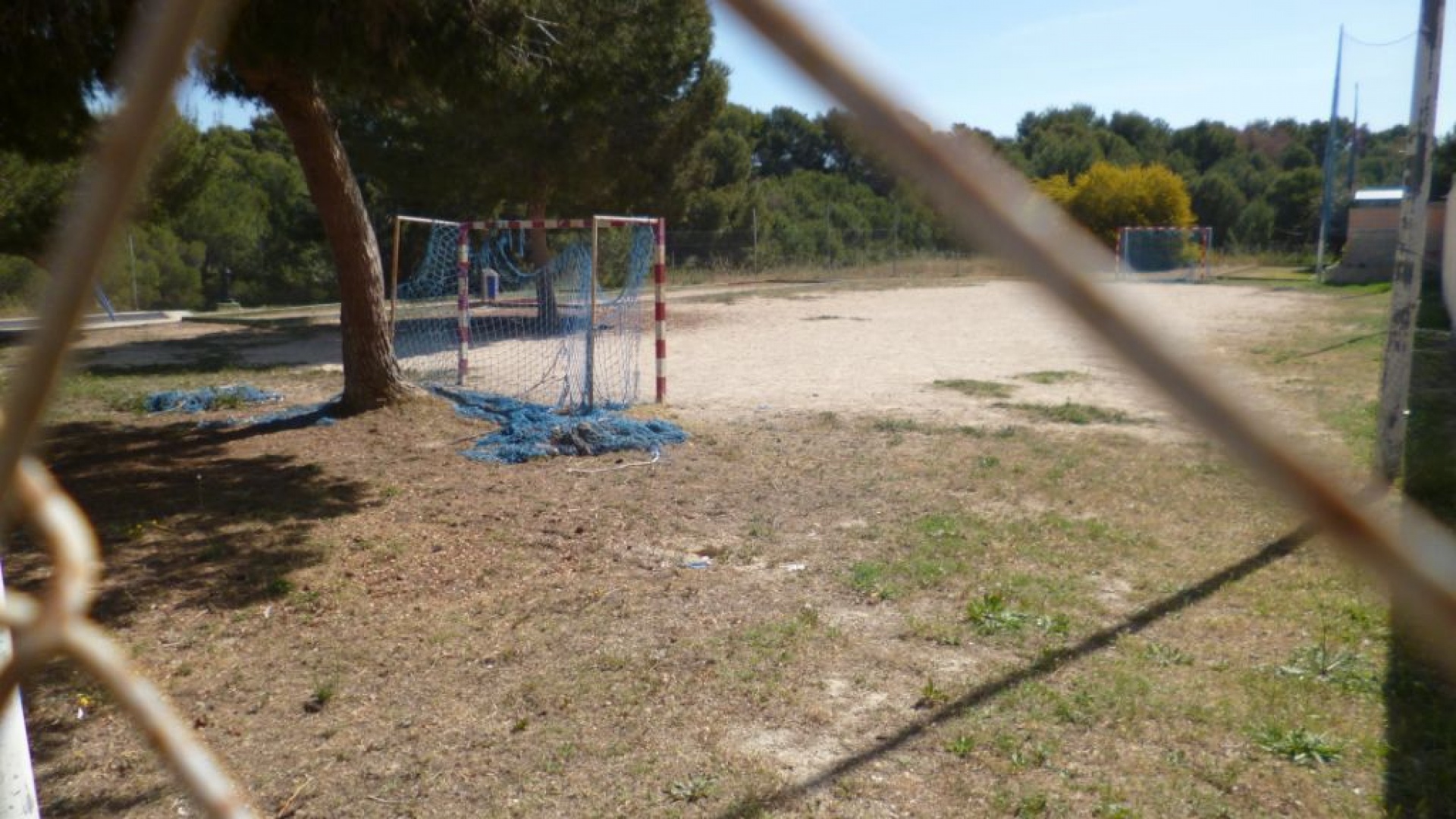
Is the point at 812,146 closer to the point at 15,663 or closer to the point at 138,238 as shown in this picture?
the point at 138,238

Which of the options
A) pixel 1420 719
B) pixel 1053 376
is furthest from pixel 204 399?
pixel 1420 719

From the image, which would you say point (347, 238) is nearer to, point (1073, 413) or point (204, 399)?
point (204, 399)

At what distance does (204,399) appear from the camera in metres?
9.91

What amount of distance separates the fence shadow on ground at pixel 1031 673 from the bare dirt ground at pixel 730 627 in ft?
0.05

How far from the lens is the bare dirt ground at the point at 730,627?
313 centimetres

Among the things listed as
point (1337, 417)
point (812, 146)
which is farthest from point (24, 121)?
point (812, 146)

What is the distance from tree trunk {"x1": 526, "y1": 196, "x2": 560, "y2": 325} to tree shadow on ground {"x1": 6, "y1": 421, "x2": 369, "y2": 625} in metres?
6.73

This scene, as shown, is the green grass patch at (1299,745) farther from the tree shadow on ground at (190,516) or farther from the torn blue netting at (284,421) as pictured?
the torn blue netting at (284,421)

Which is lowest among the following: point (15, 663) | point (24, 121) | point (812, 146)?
point (15, 663)

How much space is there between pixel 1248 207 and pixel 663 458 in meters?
37.3

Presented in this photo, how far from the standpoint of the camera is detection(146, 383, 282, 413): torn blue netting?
9.72m

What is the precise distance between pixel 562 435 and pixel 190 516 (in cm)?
253

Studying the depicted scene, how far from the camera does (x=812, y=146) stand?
40.3 metres

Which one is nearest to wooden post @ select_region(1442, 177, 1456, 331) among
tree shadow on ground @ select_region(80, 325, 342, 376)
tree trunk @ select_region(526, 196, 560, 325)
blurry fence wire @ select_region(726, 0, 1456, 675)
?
tree trunk @ select_region(526, 196, 560, 325)
